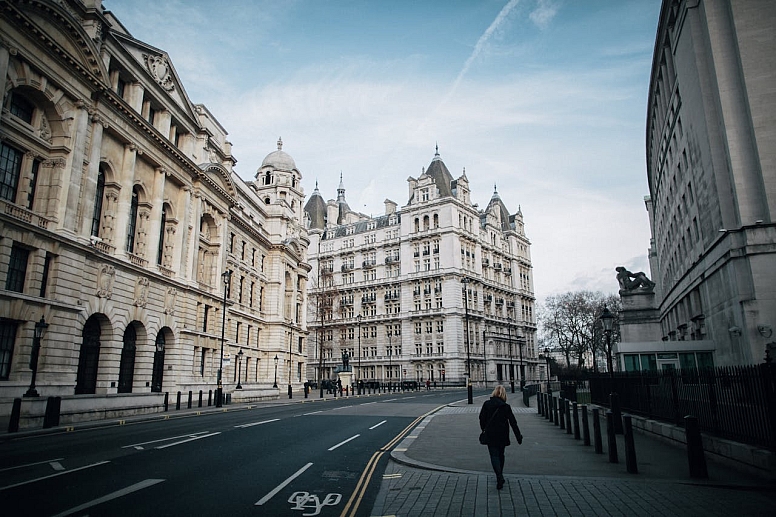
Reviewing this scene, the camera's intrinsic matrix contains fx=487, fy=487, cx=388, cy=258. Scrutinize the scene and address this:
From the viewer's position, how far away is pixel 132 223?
3172 cm

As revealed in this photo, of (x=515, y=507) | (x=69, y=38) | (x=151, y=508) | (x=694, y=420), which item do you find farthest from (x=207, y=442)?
(x=69, y=38)

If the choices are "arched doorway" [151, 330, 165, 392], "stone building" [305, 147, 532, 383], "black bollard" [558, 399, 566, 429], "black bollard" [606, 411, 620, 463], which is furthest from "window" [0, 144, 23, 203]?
"stone building" [305, 147, 532, 383]

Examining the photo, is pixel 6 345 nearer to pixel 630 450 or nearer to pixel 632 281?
pixel 630 450

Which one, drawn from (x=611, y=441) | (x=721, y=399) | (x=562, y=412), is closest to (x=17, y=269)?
(x=562, y=412)

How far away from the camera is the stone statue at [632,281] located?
45.0 metres

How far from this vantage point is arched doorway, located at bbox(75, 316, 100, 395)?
26.8m

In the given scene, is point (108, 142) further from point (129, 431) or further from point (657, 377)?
point (657, 377)

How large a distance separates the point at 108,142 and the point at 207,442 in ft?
74.3

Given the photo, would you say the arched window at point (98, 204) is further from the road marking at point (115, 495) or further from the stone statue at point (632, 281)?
the stone statue at point (632, 281)

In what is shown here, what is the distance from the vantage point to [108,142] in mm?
28562

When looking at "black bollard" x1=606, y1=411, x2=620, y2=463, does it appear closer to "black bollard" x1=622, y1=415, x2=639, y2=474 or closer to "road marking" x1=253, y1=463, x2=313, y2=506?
"black bollard" x1=622, y1=415, x2=639, y2=474

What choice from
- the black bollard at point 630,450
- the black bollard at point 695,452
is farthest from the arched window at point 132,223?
the black bollard at point 695,452

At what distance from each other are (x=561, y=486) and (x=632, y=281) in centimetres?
4366

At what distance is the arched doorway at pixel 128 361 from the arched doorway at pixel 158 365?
6.89 ft
